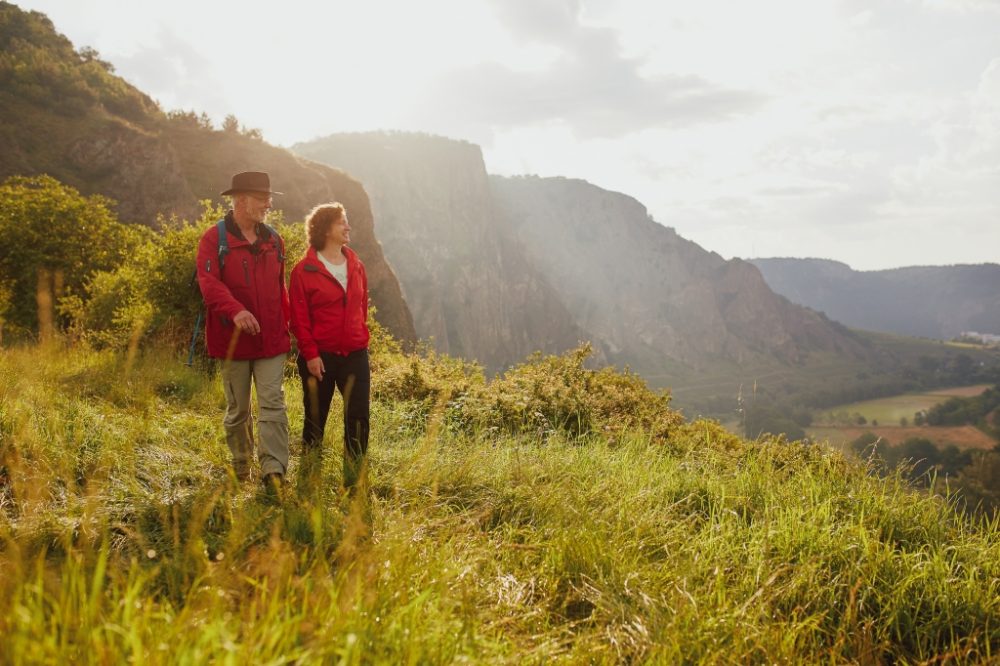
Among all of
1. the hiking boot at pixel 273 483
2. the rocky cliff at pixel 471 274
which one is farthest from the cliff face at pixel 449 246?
the hiking boot at pixel 273 483

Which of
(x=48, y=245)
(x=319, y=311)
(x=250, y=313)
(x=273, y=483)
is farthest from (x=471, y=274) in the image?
(x=273, y=483)

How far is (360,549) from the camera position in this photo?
2705 millimetres

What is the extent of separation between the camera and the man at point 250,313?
4.34 metres

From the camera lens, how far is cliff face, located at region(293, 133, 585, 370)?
121062mm

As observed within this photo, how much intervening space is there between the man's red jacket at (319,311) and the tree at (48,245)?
12562 millimetres

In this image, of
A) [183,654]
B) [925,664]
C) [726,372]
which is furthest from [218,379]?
[726,372]

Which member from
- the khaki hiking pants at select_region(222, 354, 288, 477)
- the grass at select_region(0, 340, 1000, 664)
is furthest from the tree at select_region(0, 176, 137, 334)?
the khaki hiking pants at select_region(222, 354, 288, 477)

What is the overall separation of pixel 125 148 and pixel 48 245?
26342 mm

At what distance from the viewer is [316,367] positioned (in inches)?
185

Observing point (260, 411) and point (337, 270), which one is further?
point (337, 270)

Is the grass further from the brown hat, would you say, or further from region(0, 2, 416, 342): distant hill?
region(0, 2, 416, 342): distant hill

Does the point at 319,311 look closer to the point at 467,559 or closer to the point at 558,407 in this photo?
the point at 467,559

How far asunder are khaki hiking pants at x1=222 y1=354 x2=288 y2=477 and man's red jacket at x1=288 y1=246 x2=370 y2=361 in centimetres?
29

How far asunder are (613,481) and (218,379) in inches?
229
